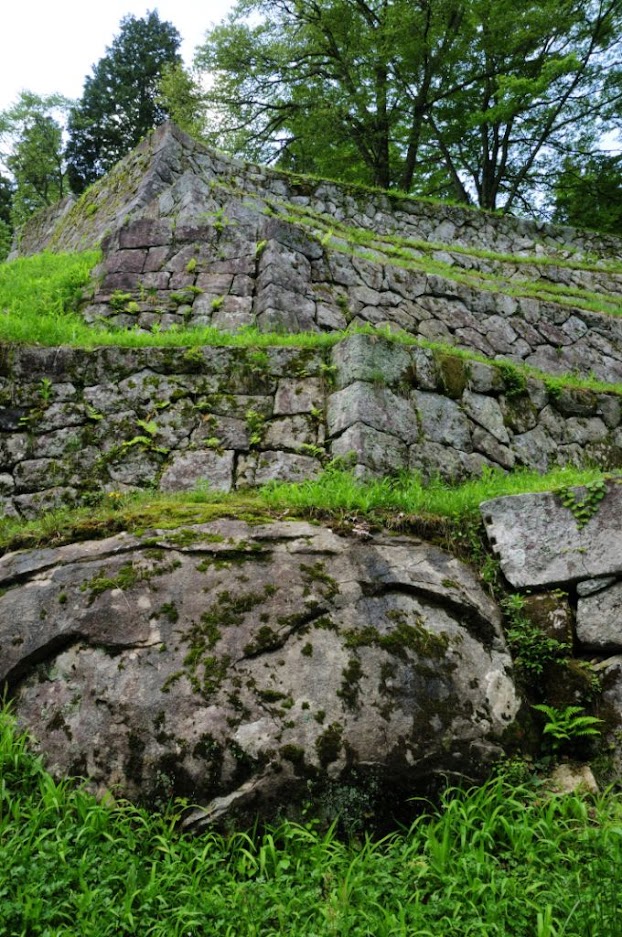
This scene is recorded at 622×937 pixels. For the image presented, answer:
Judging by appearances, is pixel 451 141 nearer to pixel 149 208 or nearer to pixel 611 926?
pixel 149 208

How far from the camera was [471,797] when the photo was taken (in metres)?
3.24

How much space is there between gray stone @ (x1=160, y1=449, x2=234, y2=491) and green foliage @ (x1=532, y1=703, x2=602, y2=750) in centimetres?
279

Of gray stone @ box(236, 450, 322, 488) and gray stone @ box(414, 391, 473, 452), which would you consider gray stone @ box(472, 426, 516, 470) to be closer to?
gray stone @ box(414, 391, 473, 452)

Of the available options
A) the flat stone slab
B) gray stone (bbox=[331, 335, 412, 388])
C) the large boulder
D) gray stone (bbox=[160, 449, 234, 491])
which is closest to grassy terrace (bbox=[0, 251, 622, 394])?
gray stone (bbox=[331, 335, 412, 388])

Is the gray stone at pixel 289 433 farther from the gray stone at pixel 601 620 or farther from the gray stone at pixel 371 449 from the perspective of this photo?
the gray stone at pixel 601 620

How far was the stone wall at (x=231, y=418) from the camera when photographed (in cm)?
526

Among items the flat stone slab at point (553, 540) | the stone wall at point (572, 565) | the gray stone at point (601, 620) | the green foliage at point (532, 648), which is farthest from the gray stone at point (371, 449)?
the gray stone at point (601, 620)

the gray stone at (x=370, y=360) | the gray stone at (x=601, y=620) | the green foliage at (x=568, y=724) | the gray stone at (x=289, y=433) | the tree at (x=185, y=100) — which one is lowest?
the green foliage at (x=568, y=724)

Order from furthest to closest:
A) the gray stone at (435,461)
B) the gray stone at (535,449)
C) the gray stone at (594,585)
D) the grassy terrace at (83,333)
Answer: the gray stone at (535,449) < the grassy terrace at (83,333) < the gray stone at (435,461) < the gray stone at (594,585)

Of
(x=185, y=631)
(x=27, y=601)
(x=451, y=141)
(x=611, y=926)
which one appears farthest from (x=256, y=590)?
(x=451, y=141)

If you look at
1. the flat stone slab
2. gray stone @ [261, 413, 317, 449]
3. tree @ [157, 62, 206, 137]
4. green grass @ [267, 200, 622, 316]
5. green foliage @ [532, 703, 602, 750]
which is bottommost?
green foliage @ [532, 703, 602, 750]

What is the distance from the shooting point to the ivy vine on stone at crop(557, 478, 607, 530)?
434 cm

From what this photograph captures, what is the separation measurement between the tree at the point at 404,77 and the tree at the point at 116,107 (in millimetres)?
7432

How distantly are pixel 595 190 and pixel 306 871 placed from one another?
1854cm
